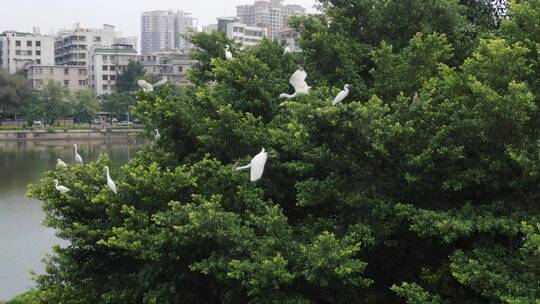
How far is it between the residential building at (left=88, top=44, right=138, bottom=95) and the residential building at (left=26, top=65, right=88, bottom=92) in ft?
3.17

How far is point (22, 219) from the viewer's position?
17.5 m

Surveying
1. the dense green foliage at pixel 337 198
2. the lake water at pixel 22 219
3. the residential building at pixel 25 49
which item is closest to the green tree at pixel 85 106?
the lake water at pixel 22 219

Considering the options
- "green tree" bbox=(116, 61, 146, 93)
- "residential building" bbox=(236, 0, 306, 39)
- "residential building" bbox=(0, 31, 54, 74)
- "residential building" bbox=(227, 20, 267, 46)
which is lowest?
"green tree" bbox=(116, 61, 146, 93)

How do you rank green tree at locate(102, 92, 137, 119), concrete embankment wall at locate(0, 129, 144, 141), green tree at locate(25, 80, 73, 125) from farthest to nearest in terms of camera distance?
green tree at locate(102, 92, 137, 119) < green tree at locate(25, 80, 73, 125) < concrete embankment wall at locate(0, 129, 144, 141)

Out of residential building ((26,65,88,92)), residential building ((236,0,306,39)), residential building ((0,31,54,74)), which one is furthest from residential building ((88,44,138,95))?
residential building ((236,0,306,39))

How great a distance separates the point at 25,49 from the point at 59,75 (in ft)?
23.2

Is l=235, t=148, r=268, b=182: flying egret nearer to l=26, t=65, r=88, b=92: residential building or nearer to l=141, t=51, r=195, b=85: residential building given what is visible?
l=26, t=65, r=88, b=92: residential building

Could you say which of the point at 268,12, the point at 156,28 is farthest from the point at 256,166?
the point at 156,28

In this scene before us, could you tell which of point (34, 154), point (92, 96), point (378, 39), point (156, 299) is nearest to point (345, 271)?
point (156, 299)

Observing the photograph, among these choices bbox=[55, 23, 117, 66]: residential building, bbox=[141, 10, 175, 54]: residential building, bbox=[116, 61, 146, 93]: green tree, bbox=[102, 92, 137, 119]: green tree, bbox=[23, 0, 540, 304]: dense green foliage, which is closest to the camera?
bbox=[23, 0, 540, 304]: dense green foliage

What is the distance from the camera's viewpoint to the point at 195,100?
8672mm

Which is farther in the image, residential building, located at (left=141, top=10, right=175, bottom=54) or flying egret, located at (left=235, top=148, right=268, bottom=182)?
residential building, located at (left=141, top=10, right=175, bottom=54)

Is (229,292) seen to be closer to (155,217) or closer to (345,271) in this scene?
(155,217)

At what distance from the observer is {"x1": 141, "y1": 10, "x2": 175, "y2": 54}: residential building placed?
347 feet
